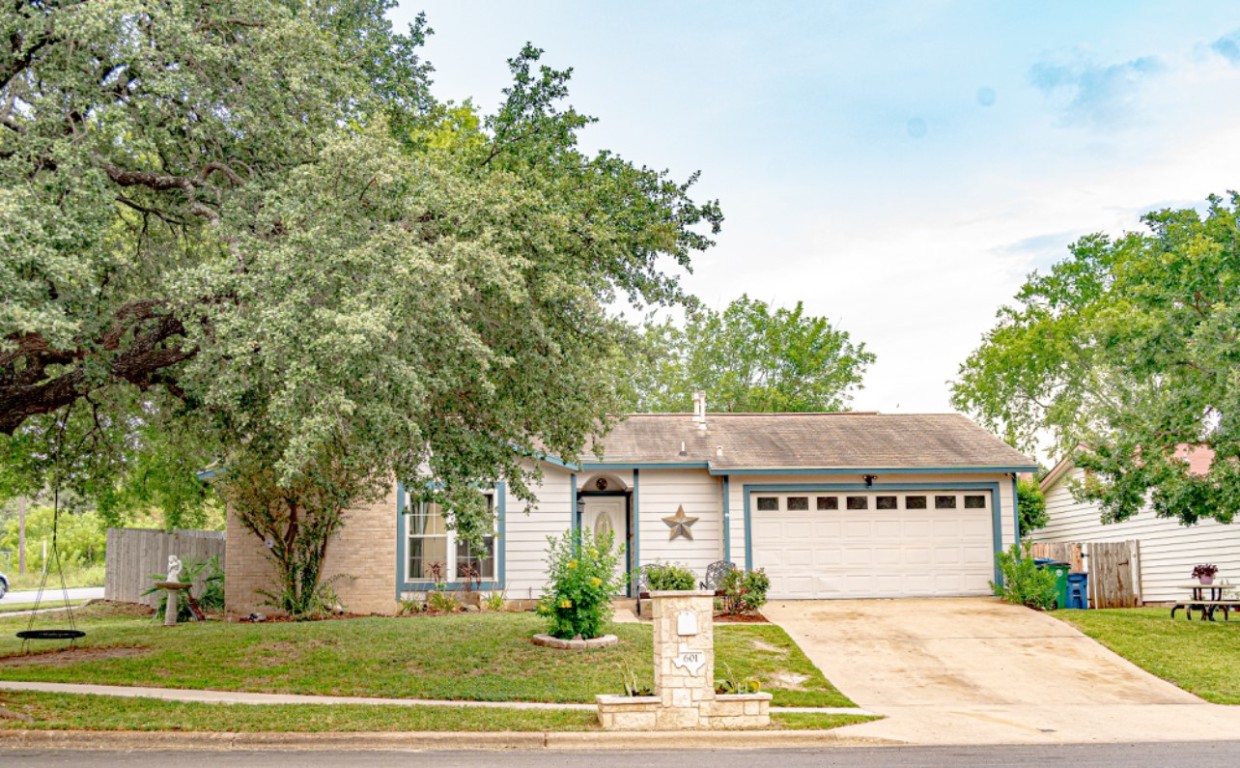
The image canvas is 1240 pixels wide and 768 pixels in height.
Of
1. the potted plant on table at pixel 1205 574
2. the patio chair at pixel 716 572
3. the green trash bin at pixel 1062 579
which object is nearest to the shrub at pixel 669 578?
the patio chair at pixel 716 572

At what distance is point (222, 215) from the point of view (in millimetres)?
11859

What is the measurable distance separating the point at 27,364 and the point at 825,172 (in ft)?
44.5

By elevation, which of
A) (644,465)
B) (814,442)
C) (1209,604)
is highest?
(814,442)

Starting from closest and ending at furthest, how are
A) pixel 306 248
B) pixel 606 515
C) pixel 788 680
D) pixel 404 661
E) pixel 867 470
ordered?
1. pixel 306 248
2. pixel 788 680
3. pixel 404 661
4. pixel 867 470
5. pixel 606 515

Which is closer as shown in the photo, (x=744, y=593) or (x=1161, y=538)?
(x=744, y=593)

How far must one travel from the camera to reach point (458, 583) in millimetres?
20141

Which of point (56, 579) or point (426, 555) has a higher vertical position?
point (426, 555)

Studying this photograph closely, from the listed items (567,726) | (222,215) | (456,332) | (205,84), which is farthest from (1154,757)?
(205,84)

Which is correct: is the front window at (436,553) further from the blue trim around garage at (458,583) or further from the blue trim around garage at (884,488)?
→ the blue trim around garage at (884,488)

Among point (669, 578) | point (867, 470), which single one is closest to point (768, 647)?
point (669, 578)

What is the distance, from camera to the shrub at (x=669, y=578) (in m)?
18.1

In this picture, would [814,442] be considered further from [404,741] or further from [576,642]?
[404,741]

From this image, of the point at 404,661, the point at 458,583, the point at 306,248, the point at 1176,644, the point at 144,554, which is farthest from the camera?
the point at 144,554

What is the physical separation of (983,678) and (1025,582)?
19.0ft
